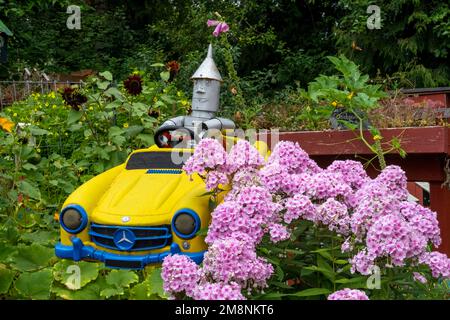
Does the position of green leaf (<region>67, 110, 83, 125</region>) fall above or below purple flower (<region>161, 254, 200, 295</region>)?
above

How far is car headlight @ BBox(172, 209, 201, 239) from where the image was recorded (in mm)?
1949

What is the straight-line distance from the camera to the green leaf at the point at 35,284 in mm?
2285

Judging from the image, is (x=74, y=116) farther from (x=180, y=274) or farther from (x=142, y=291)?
(x=180, y=274)

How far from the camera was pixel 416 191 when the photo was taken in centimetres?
431

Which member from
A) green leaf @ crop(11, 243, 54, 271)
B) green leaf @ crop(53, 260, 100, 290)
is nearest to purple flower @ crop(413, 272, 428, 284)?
green leaf @ crop(53, 260, 100, 290)

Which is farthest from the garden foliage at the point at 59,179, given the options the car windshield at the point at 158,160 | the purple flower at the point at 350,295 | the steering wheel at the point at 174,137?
the purple flower at the point at 350,295

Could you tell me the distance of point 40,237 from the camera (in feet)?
9.55

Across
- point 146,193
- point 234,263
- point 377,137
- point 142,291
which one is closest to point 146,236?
point 146,193

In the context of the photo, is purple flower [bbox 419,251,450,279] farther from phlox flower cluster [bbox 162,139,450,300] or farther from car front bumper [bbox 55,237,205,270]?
car front bumper [bbox 55,237,205,270]

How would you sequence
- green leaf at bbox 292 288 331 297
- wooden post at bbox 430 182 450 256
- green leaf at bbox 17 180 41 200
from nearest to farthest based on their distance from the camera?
green leaf at bbox 292 288 331 297 → wooden post at bbox 430 182 450 256 → green leaf at bbox 17 180 41 200

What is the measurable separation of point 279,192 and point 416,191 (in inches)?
104

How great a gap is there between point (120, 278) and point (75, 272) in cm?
17

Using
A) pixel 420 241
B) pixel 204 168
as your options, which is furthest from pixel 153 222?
pixel 420 241

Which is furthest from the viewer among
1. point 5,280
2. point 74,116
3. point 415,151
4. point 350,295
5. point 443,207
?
point 74,116
